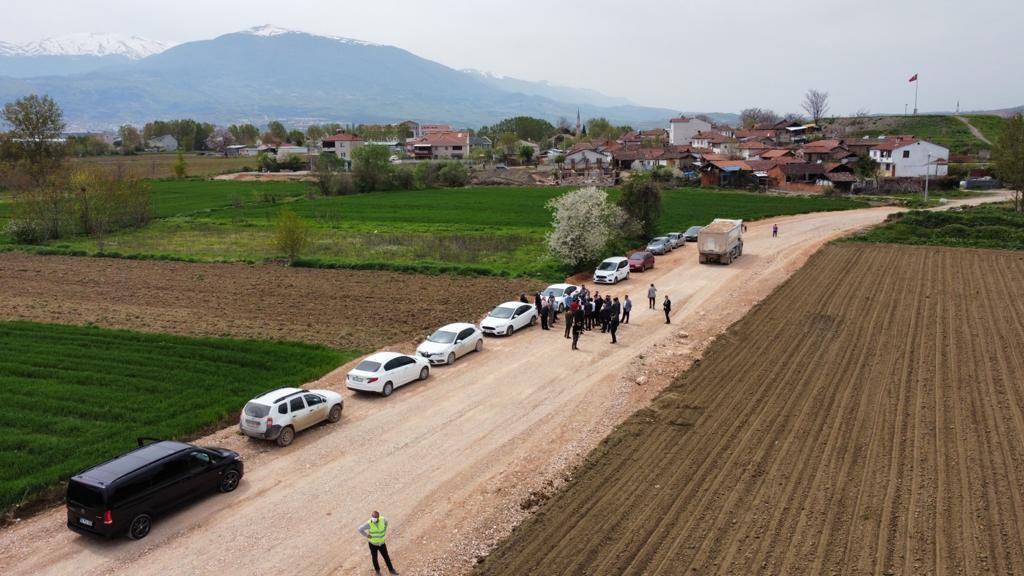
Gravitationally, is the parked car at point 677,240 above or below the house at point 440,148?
below

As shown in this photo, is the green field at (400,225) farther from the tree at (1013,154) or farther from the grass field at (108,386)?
the grass field at (108,386)

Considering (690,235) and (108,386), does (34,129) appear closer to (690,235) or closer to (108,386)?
(108,386)

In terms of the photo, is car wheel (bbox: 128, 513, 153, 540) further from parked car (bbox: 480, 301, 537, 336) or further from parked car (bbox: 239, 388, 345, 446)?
parked car (bbox: 480, 301, 537, 336)

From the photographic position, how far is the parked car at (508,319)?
29.0 meters

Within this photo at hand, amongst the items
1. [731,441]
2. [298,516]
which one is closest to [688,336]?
[731,441]

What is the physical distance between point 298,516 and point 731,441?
10634mm

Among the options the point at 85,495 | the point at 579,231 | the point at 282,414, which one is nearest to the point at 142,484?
the point at 85,495

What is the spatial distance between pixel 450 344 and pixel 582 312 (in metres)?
5.42

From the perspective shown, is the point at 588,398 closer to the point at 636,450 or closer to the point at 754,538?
the point at 636,450

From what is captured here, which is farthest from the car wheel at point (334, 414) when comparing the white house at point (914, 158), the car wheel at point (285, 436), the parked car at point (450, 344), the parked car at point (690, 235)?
the white house at point (914, 158)

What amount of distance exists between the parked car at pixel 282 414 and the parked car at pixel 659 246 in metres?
31.0

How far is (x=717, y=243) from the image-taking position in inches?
1673

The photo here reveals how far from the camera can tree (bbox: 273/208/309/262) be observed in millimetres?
44969

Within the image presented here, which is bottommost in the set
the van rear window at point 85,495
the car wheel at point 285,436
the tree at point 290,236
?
the car wheel at point 285,436
